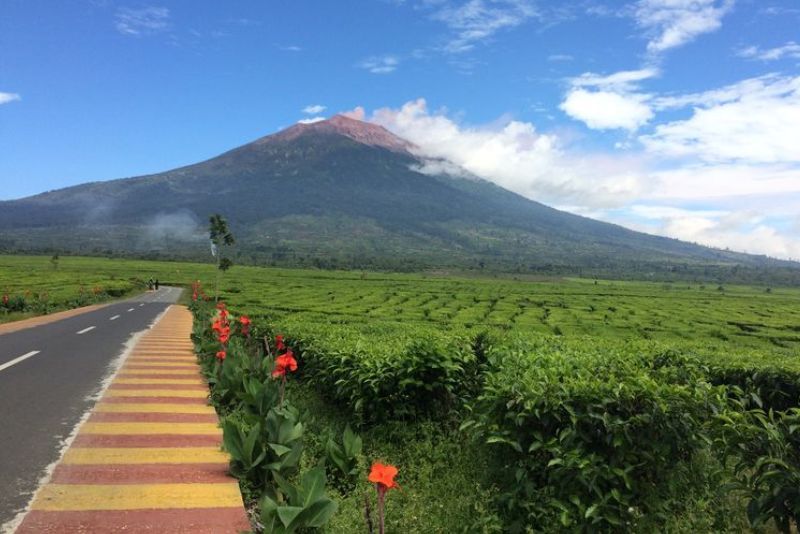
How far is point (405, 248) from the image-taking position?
19775 cm

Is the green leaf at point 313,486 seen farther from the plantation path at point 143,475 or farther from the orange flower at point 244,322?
the orange flower at point 244,322

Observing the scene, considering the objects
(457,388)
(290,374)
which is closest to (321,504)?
(457,388)

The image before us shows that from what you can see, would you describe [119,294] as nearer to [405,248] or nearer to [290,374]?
[290,374]

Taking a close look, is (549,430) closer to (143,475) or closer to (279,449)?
(279,449)

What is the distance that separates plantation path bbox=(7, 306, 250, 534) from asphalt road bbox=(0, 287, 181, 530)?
0.66ft

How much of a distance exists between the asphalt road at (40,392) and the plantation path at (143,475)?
0.20m

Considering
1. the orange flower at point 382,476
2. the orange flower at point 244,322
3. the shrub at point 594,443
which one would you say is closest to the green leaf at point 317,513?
the shrub at point 594,443

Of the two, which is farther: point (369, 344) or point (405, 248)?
point (405, 248)

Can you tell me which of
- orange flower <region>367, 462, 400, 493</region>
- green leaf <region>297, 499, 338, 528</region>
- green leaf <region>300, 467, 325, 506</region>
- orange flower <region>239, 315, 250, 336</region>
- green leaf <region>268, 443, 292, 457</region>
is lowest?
green leaf <region>297, 499, 338, 528</region>

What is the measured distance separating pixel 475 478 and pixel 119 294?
44580 millimetres

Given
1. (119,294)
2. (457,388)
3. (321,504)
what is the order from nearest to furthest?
(321,504) < (457,388) < (119,294)

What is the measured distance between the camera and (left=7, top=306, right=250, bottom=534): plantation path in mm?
4109

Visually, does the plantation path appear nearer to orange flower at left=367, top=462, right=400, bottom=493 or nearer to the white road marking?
orange flower at left=367, top=462, right=400, bottom=493

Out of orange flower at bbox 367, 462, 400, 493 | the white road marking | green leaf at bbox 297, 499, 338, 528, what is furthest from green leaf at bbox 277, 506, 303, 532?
the white road marking
